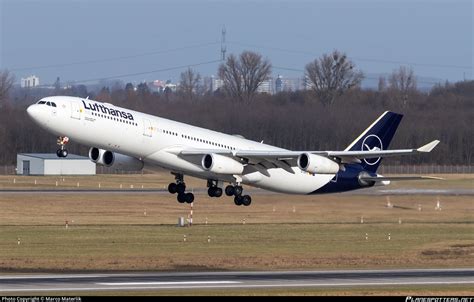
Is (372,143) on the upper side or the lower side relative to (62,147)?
upper

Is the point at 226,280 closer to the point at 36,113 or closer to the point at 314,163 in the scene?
A: the point at 36,113

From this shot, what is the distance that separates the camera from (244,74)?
180125 mm

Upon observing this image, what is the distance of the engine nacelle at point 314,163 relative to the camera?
2366 inches

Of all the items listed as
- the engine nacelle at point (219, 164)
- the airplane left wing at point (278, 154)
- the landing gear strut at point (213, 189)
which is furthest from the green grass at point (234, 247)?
the airplane left wing at point (278, 154)

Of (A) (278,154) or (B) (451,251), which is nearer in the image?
(A) (278,154)

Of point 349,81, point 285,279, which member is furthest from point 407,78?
point 285,279

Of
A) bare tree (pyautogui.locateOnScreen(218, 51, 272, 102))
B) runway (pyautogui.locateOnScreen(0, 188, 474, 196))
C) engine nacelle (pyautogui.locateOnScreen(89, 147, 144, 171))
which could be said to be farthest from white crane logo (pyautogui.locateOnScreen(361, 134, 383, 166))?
bare tree (pyautogui.locateOnScreen(218, 51, 272, 102))

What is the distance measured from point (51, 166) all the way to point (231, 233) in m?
50.9

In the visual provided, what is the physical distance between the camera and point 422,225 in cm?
7488

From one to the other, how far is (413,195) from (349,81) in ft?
273

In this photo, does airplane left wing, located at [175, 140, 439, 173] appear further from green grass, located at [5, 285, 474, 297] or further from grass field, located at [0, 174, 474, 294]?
green grass, located at [5, 285, 474, 297]

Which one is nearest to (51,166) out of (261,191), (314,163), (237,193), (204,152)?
(261,191)

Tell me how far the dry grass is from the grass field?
58 millimetres

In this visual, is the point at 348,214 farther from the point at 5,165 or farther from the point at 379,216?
the point at 5,165
